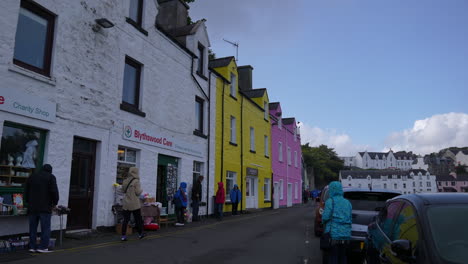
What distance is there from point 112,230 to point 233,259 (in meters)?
5.46

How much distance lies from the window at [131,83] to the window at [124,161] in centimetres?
171

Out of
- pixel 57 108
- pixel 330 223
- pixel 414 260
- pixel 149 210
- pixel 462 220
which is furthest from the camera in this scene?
pixel 149 210

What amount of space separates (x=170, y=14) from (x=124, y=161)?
33.1ft

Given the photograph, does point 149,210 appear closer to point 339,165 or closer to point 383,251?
point 383,251

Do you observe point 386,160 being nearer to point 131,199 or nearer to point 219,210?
point 219,210

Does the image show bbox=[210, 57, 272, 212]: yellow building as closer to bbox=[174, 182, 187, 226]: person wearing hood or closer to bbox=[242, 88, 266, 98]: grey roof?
bbox=[242, 88, 266, 98]: grey roof

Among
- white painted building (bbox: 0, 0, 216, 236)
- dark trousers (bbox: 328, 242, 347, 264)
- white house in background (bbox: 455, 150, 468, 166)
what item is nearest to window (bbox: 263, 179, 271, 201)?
white painted building (bbox: 0, 0, 216, 236)

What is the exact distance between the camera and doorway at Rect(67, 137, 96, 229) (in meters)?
10.6

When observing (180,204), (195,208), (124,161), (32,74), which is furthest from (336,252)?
(195,208)

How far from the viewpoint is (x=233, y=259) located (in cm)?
795

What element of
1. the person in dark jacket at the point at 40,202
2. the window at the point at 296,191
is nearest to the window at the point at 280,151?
the window at the point at 296,191

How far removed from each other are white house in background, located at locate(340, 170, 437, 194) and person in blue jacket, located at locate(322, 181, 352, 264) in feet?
409

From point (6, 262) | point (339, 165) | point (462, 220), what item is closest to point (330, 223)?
point (462, 220)

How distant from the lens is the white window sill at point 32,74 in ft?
28.9
